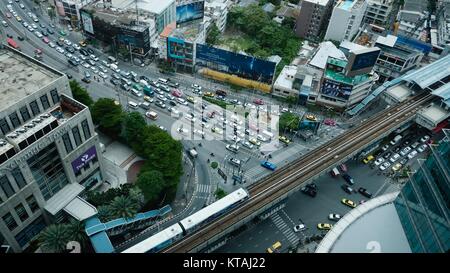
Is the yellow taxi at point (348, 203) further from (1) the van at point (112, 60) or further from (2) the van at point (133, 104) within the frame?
(1) the van at point (112, 60)

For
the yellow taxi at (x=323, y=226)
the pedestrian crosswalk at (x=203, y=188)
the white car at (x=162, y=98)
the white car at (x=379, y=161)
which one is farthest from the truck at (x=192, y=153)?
the white car at (x=379, y=161)

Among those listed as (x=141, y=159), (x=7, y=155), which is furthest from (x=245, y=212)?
(x=7, y=155)

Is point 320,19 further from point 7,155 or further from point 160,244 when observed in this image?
point 7,155

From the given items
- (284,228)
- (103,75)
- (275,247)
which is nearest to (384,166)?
(284,228)

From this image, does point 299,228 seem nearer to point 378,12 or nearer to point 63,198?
point 63,198

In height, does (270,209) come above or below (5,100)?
below

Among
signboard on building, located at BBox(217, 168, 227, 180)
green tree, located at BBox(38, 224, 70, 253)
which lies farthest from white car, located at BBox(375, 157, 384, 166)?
green tree, located at BBox(38, 224, 70, 253)

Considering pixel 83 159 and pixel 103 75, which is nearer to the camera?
pixel 83 159
